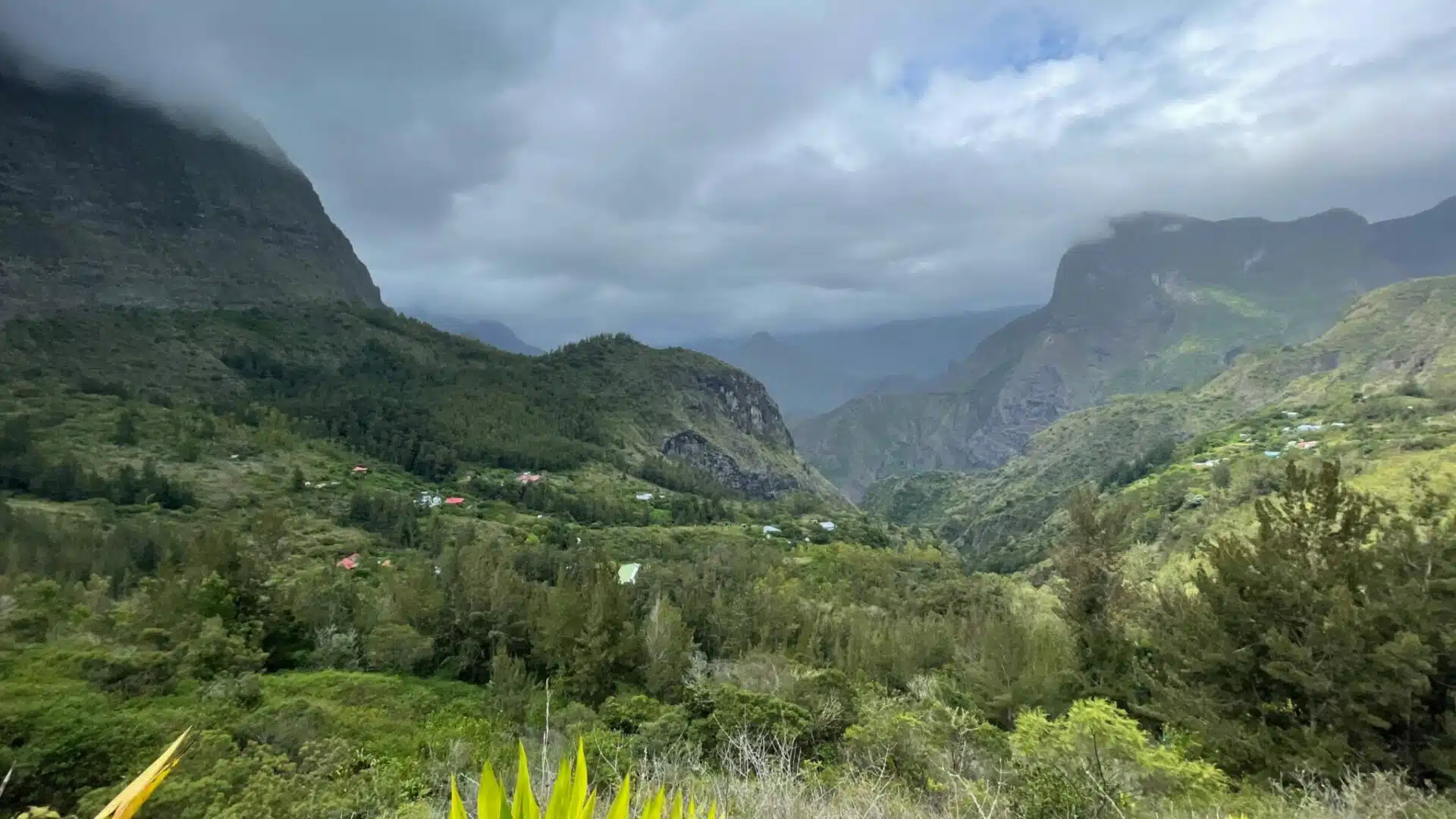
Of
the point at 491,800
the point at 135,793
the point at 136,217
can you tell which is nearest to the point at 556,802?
the point at 491,800

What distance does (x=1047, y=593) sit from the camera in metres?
51.2

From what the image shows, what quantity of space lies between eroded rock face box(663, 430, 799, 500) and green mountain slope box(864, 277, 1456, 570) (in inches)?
1747

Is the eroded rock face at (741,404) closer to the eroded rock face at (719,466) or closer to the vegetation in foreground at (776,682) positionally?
the eroded rock face at (719,466)

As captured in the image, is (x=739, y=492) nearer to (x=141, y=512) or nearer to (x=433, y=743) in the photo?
(x=141, y=512)

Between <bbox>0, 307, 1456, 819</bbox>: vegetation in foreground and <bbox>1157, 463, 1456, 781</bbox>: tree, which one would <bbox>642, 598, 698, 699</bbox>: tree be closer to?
<bbox>0, 307, 1456, 819</bbox>: vegetation in foreground

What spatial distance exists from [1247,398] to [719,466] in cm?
13637

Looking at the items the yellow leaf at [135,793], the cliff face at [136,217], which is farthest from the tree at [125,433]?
the yellow leaf at [135,793]

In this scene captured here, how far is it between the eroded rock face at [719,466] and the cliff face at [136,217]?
92659 millimetres

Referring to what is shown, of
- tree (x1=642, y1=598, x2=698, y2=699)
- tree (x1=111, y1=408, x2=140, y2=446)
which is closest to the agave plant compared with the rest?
tree (x1=642, y1=598, x2=698, y2=699)

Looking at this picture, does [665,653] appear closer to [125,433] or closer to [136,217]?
[125,433]

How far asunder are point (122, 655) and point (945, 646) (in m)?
31.6

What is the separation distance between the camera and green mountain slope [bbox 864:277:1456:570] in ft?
412

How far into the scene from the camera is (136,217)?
145625mm

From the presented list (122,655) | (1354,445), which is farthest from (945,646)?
(1354,445)
